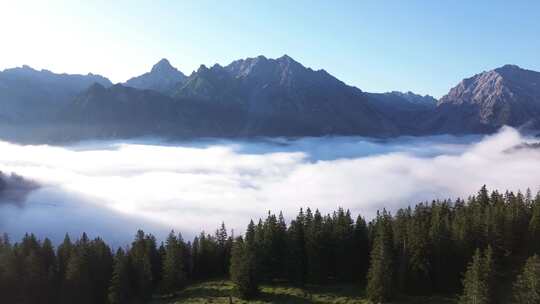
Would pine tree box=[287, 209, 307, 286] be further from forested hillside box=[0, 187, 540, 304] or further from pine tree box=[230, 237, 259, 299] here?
pine tree box=[230, 237, 259, 299]

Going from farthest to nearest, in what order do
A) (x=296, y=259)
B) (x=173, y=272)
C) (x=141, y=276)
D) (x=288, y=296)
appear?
(x=173, y=272) → (x=141, y=276) → (x=296, y=259) → (x=288, y=296)

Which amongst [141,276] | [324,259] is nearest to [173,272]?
[141,276]

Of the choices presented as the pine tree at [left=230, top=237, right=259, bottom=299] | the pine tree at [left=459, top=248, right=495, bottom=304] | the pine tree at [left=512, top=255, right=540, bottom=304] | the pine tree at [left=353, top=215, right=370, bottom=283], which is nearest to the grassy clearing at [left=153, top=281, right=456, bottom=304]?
the pine tree at [left=230, top=237, right=259, bottom=299]

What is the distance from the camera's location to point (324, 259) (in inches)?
4424

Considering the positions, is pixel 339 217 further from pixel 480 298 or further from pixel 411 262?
pixel 480 298

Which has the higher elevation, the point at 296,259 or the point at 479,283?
the point at 296,259

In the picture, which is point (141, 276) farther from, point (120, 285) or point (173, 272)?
point (173, 272)

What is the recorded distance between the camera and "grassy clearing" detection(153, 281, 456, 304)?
95.2m

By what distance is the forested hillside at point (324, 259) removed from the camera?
99.4 metres

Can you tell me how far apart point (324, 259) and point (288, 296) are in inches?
585

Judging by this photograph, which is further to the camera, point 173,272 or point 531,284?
point 173,272

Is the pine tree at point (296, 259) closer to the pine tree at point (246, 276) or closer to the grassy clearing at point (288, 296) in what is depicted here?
the grassy clearing at point (288, 296)

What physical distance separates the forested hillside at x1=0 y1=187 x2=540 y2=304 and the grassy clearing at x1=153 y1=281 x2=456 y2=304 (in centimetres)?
271

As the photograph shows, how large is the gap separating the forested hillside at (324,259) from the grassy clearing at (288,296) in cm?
271
